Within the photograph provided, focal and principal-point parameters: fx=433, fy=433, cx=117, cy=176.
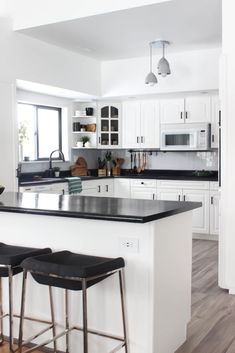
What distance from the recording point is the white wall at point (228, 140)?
3805 mm

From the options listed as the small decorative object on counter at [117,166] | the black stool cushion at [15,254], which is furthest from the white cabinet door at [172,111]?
the black stool cushion at [15,254]

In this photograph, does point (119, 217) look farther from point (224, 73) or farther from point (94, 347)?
point (224, 73)

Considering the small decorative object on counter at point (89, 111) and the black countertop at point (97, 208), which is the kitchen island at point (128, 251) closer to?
the black countertop at point (97, 208)

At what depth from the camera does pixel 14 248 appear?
2879 millimetres

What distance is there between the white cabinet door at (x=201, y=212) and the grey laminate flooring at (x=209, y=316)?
52.4 inches

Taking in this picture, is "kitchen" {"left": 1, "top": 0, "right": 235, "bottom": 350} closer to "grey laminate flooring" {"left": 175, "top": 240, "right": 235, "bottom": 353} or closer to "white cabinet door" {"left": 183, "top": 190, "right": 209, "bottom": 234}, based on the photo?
"white cabinet door" {"left": 183, "top": 190, "right": 209, "bottom": 234}

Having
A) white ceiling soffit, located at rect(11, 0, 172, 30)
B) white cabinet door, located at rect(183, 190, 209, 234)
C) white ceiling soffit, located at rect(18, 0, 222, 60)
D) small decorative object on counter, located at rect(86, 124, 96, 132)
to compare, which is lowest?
white cabinet door, located at rect(183, 190, 209, 234)

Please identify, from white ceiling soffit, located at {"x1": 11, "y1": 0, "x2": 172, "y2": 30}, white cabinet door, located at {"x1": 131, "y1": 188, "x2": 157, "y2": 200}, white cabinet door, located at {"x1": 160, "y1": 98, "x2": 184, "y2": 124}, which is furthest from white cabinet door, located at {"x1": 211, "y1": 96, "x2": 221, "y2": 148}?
white ceiling soffit, located at {"x1": 11, "y1": 0, "x2": 172, "y2": 30}

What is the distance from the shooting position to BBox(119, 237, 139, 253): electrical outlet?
257 cm

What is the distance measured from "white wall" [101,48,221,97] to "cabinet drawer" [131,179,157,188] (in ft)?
4.39

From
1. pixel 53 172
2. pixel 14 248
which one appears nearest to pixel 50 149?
pixel 53 172

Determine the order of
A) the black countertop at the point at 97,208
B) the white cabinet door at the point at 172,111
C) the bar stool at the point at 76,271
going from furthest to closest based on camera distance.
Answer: the white cabinet door at the point at 172,111
the black countertop at the point at 97,208
the bar stool at the point at 76,271

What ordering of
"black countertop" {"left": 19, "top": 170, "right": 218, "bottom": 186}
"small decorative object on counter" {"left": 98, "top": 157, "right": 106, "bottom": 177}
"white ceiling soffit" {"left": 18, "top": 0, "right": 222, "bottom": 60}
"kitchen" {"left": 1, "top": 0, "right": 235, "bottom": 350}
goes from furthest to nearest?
1. "small decorative object on counter" {"left": 98, "top": 157, "right": 106, "bottom": 177}
2. "kitchen" {"left": 1, "top": 0, "right": 235, "bottom": 350}
3. "black countertop" {"left": 19, "top": 170, "right": 218, "bottom": 186}
4. "white ceiling soffit" {"left": 18, "top": 0, "right": 222, "bottom": 60}

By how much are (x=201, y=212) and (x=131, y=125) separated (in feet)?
5.90
